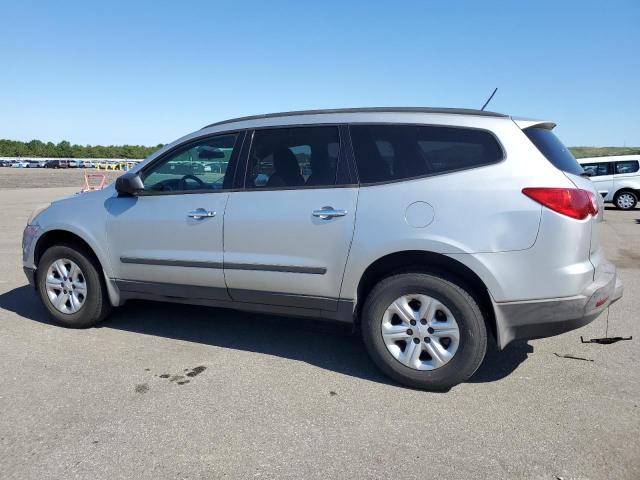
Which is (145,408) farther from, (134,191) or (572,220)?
(572,220)

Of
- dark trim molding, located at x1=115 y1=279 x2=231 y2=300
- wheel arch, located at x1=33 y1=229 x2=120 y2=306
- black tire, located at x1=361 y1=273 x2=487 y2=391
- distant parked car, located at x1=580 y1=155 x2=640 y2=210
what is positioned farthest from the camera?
distant parked car, located at x1=580 y1=155 x2=640 y2=210

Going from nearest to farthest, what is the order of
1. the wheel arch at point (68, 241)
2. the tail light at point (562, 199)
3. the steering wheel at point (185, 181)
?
the tail light at point (562, 199)
the steering wheel at point (185, 181)
the wheel arch at point (68, 241)

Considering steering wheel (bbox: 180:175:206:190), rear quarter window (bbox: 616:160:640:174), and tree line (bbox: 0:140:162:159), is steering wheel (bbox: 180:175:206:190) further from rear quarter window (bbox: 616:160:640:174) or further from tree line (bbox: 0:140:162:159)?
tree line (bbox: 0:140:162:159)

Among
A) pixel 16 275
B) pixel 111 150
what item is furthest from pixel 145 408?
pixel 111 150

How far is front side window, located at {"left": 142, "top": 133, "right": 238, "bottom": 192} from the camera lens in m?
4.14

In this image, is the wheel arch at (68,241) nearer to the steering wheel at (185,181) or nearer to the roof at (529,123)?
the steering wheel at (185,181)

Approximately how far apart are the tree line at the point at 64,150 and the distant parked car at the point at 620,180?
102 meters


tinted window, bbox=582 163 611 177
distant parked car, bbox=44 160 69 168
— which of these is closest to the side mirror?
tinted window, bbox=582 163 611 177

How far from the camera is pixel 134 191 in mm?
4305

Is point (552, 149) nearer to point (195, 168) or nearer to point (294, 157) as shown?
point (294, 157)

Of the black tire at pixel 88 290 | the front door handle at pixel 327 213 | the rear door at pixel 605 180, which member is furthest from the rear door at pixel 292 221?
the rear door at pixel 605 180

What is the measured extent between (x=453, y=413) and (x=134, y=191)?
2.98m

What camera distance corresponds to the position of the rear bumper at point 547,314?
3197 mm

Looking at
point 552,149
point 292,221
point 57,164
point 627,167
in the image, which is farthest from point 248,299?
point 57,164
